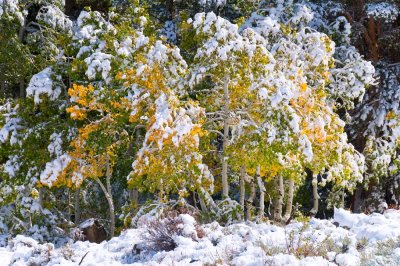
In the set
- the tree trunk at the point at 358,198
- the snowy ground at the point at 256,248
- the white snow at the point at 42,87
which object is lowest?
the tree trunk at the point at 358,198

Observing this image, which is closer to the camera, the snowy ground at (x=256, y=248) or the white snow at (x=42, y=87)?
the snowy ground at (x=256, y=248)

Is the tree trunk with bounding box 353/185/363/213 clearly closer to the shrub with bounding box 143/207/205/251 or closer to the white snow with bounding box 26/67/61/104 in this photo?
the white snow with bounding box 26/67/61/104

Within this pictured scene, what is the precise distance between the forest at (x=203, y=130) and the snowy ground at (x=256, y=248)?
0.03m

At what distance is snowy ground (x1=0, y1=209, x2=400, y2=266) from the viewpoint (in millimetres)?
5812

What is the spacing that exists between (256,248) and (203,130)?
487cm

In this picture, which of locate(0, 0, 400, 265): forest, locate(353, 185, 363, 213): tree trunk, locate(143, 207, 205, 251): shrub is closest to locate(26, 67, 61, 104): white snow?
locate(0, 0, 400, 265): forest

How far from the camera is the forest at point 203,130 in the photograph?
6.97m

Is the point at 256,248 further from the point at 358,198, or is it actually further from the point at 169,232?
the point at 358,198

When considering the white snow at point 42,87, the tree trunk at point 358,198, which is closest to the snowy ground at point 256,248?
the white snow at point 42,87

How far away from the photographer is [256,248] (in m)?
6.20

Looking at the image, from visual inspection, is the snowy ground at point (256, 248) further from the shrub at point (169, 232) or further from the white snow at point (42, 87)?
the white snow at point (42, 87)

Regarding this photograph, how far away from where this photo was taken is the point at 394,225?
285 inches

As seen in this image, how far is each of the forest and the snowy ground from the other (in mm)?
29

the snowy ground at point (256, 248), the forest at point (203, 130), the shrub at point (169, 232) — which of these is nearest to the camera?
the snowy ground at point (256, 248)
